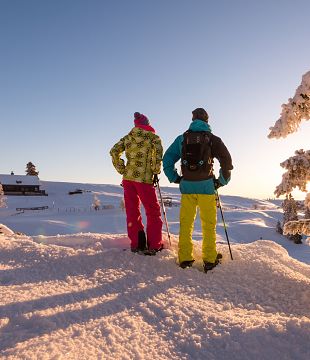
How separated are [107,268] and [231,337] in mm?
2300

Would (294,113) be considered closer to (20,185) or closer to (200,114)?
(200,114)

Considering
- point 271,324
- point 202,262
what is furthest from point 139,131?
point 271,324

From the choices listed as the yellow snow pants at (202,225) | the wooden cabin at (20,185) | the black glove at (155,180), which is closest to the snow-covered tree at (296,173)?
the yellow snow pants at (202,225)

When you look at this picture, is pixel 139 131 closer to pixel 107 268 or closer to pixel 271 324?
pixel 107 268

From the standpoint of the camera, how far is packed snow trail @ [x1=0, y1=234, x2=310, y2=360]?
106 inches

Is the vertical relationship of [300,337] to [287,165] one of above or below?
below

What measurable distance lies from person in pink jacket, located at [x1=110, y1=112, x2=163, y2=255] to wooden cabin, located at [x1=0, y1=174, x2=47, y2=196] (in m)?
72.6

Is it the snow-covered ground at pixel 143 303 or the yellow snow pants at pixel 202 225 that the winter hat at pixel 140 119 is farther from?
the snow-covered ground at pixel 143 303

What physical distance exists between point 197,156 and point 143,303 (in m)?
2.43

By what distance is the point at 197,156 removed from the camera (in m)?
5.29

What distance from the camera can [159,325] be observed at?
10.3 ft

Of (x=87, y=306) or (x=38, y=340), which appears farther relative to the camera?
(x=87, y=306)

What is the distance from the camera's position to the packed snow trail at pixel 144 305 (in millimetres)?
2705

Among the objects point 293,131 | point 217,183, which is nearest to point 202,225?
point 217,183
